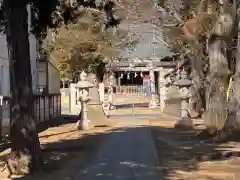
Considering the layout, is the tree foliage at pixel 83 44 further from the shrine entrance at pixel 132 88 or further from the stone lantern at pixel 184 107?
the stone lantern at pixel 184 107

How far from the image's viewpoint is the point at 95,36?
136 feet

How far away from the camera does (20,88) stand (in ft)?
Result: 43.4

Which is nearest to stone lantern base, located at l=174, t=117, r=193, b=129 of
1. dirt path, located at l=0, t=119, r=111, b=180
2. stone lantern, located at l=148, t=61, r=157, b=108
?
dirt path, located at l=0, t=119, r=111, b=180

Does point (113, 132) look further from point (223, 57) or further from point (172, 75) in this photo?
point (172, 75)

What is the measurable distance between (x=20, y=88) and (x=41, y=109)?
1392cm

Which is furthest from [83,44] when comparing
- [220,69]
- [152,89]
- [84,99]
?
[220,69]

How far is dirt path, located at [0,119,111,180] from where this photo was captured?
12898 mm

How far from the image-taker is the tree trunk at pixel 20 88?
13.1m

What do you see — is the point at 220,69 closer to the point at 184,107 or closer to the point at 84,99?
the point at 184,107

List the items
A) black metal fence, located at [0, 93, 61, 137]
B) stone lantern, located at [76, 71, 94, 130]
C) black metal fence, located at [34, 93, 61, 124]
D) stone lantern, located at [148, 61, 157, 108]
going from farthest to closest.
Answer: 1. stone lantern, located at [148, 61, 157, 108]
2. black metal fence, located at [34, 93, 61, 124]
3. stone lantern, located at [76, 71, 94, 130]
4. black metal fence, located at [0, 93, 61, 137]

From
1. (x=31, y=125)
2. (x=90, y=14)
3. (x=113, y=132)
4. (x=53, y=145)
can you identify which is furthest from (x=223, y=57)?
(x=90, y=14)

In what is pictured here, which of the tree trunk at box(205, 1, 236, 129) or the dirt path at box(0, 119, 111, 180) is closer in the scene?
the dirt path at box(0, 119, 111, 180)

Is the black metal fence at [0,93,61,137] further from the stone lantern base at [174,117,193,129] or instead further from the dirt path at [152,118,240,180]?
the stone lantern base at [174,117,193,129]

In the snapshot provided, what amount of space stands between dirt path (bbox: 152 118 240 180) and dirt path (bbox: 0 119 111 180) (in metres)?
2.02
